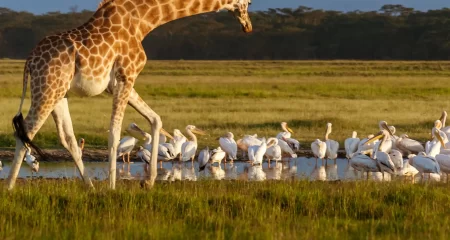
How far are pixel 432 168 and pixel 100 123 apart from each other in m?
8.67

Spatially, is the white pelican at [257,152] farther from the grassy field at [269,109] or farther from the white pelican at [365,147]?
the grassy field at [269,109]

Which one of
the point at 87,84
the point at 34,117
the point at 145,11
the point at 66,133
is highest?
the point at 145,11

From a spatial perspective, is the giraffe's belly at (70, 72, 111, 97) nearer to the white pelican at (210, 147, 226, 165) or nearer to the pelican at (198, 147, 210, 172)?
the pelican at (198, 147, 210, 172)

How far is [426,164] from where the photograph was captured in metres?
12.1

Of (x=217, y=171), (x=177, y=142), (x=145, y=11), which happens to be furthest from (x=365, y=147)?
(x=145, y=11)

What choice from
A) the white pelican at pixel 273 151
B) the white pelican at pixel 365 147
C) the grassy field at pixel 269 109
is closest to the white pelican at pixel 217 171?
the white pelican at pixel 273 151

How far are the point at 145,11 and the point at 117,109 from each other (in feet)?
3.32

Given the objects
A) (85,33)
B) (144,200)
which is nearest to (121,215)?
(144,200)

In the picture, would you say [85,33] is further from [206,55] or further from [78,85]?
[206,55]

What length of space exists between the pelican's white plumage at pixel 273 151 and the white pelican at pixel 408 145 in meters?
1.99

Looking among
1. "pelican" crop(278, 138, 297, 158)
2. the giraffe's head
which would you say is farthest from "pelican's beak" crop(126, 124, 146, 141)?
the giraffe's head

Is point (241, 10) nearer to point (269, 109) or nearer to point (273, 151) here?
point (273, 151)

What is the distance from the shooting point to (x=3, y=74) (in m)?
40.3

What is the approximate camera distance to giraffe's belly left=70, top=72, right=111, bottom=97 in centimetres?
878
